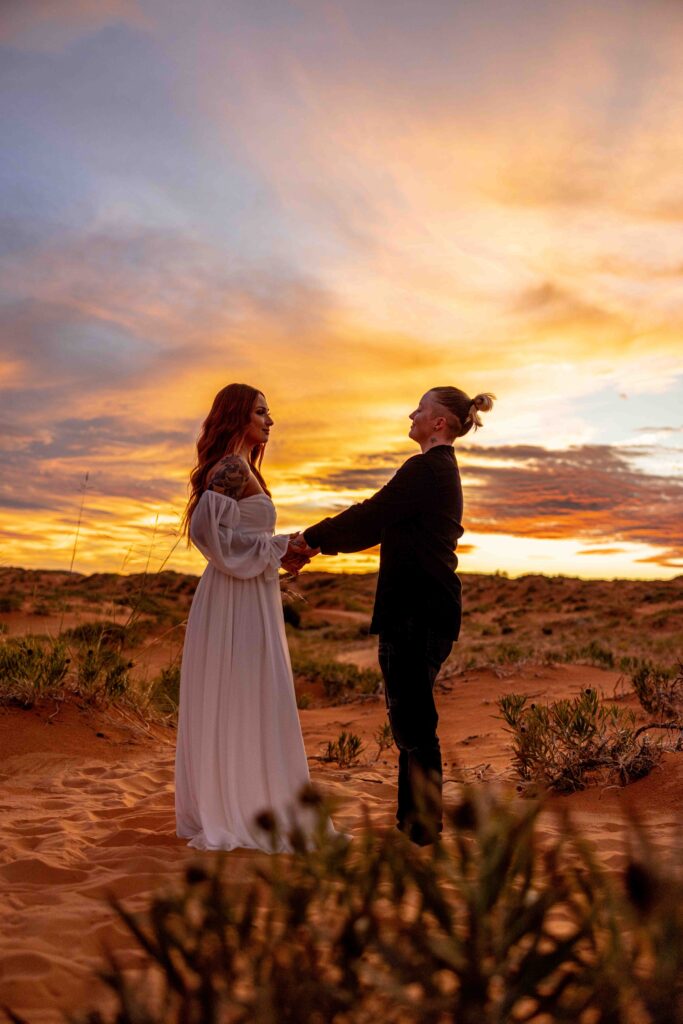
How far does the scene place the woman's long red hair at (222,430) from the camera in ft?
18.3

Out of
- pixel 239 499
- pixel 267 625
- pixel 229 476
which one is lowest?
pixel 267 625

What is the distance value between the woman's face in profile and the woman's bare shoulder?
0.24 metres

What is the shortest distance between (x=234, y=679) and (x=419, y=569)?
1.31 m

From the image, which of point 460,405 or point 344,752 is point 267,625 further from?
point 344,752

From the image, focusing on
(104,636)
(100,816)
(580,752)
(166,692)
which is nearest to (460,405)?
(580,752)

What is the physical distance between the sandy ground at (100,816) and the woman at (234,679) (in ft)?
1.08

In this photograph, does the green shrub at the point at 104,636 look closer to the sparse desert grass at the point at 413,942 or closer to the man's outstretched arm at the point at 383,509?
the man's outstretched arm at the point at 383,509

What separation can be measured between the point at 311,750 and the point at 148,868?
15.1ft

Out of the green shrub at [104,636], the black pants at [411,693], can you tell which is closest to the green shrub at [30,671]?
the green shrub at [104,636]

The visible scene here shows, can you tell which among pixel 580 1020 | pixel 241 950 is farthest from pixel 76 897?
pixel 580 1020

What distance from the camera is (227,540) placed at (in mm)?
5316

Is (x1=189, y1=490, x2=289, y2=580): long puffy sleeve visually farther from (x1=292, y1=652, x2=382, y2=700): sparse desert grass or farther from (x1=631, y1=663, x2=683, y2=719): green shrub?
(x1=292, y1=652, x2=382, y2=700): sparse desert grass

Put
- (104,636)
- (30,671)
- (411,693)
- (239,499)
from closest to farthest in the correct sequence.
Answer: (411,693)
(239,499)
(30,671)
(104,636)

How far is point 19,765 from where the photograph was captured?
7801mm
